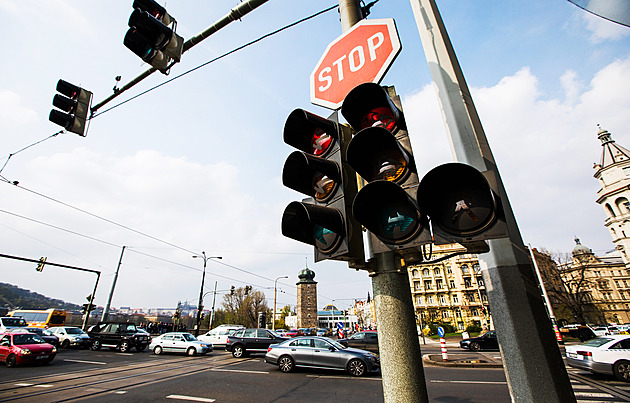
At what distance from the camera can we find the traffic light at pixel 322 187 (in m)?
1.76

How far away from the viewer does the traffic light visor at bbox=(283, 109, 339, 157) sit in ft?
7.16

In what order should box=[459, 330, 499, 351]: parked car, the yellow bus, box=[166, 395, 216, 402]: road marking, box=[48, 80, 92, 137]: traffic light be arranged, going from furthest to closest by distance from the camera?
the yellow bus → box=[459, 330, 499, 351]: parked car → box=[166, 395, 216, 402]: road marking → box=[48, 80, 92, 137]: traffic light

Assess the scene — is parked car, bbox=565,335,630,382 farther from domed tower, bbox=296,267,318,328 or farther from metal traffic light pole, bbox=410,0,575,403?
domed tower, bbox=296,267,318,328

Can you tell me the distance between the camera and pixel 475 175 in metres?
1.38

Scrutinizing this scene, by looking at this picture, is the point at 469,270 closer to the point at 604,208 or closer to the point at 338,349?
the point at 604,208

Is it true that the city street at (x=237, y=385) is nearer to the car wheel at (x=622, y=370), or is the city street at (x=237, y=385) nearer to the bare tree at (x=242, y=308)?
the car wheel at (x=622, y=370)

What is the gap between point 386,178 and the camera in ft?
5.99

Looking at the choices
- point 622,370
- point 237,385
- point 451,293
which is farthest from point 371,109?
point 451,293

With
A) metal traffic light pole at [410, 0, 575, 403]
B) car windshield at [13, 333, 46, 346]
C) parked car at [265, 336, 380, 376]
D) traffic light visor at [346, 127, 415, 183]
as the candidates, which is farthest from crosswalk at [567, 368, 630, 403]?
car windshield at [13, 333, 46, 346]

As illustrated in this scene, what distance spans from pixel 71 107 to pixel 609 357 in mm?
16898

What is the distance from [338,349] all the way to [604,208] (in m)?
70.6

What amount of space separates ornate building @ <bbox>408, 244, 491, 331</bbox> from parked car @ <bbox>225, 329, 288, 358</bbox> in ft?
164

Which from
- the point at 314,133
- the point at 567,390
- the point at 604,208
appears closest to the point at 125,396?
the point at 314,133

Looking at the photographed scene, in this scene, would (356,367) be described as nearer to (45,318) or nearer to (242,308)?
(45,318)
